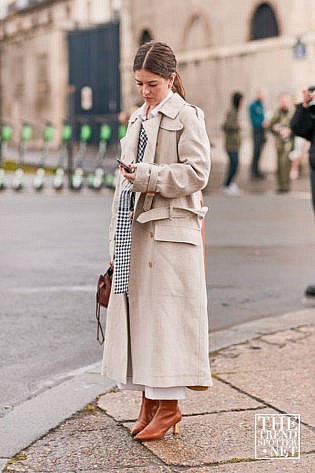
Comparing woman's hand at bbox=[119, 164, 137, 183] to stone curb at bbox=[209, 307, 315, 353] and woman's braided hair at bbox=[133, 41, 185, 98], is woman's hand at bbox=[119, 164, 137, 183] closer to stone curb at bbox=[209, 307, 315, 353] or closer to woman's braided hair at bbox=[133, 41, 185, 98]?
woman's braided hair at bbox=[133, 41, 185, 98]

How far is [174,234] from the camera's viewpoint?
473 cm

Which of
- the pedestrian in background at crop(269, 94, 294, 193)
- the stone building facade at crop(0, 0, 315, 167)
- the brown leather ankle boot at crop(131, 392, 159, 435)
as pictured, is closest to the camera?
the brown leather ankle boot at crop(131, 392, 159, 435)

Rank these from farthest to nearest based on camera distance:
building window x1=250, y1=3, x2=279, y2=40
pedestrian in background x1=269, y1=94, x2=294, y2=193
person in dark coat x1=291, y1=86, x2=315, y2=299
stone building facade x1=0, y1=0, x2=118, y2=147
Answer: stone building facade x1=0, y1=0, x2=118, y2=147 < building window x1=250, y1=3, x2=279, y2=40 < pedestrian in background x1=269, y1=94, x2=294, y2=193 < person in dark coat x1=291, y1=86, x2=315, y2=299

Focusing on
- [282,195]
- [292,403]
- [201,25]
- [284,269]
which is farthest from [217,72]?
[292,403]

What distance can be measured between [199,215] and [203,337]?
0.53m

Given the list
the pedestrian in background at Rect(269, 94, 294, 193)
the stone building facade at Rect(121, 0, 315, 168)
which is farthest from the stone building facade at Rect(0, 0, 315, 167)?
the pedestrian in background at Rect(269, 94, 294, 193)

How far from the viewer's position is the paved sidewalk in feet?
14.5

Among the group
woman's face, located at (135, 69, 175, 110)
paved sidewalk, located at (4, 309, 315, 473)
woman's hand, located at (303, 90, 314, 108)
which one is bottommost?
paved sidewalk, located at (4, 309, 315, 473)

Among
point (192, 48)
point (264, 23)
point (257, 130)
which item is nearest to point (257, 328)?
point (257, 130)

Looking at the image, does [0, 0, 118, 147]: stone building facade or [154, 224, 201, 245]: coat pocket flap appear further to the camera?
[0, 0, 118, 147]: stone building facade

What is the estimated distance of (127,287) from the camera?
4.78 m

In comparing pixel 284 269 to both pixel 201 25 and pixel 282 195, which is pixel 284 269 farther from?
pixel 201 25

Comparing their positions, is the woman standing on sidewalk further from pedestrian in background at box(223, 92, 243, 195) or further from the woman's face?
Answer: pedestrian in background at box(223, 92, 243, 195)

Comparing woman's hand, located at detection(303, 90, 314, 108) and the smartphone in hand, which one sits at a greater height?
woman's hand, located at detection(303, 90, 314, 108)
